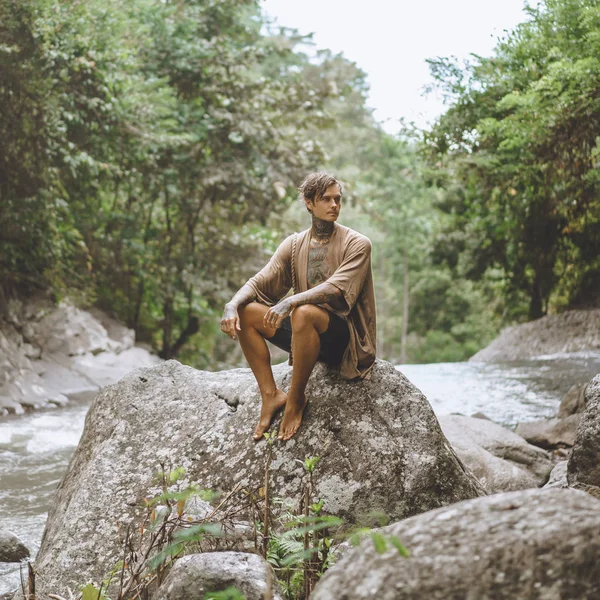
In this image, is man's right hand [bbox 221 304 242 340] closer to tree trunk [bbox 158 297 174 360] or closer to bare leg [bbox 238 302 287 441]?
bare leg [bbox 238 302 287 441]

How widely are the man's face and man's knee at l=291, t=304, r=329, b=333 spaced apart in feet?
1.80

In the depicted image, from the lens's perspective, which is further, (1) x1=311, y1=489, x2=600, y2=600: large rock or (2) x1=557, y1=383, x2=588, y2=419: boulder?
(2) x1=557, y1=383, x2=588, y2=419: boulder

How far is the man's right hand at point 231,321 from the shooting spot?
397 cm

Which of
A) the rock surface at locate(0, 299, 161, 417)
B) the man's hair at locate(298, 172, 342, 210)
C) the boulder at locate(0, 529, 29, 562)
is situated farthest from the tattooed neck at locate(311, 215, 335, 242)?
the rock surface at locate(0, 299, 161, 417)

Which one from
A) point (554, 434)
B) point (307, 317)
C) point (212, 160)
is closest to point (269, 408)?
point (307, 317)

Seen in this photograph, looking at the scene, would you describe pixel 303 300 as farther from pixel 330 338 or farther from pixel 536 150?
pixel 536 150

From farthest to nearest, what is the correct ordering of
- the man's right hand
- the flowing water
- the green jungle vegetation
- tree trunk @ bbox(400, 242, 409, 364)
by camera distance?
tree trunk @ bbox(400, 242, 409, 364)
the green jungle vegetation
the flowing water
the man's right hand

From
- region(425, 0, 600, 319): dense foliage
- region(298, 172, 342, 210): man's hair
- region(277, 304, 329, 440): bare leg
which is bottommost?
region(277, 304, 329, 440): bare leg

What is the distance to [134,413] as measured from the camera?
455 centimetres

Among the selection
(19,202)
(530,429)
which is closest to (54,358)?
(19,202)

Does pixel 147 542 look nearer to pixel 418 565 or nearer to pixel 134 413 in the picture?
pixel 134 413

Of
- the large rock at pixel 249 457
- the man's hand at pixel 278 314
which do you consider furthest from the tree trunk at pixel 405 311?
the man's hand at pixel 278 314

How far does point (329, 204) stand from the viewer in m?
4.01

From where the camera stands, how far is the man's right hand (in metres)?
3.97
